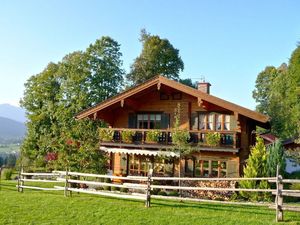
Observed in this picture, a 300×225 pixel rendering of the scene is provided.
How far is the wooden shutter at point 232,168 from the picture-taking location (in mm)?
22484

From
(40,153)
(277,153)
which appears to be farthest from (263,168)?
(40,153)

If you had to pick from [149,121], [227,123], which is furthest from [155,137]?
[227,123]

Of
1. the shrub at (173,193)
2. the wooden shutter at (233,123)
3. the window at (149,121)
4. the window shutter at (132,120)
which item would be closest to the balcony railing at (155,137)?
the wooden shutter at (233,123)

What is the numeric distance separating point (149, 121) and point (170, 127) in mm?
1670

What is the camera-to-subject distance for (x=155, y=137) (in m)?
23.5

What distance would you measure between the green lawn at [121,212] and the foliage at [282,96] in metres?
16.2

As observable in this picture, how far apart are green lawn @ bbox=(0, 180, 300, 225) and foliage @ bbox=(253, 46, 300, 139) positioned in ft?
53.2

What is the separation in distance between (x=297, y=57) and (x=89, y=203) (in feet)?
107

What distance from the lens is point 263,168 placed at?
65.8 feet

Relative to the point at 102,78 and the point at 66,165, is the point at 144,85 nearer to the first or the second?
the point at 66,165

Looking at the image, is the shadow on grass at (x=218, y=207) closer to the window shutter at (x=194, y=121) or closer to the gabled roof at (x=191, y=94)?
the gabled roof at (x=191, y=94)

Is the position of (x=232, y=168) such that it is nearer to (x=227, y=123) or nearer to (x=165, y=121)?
(x=227, y=123)

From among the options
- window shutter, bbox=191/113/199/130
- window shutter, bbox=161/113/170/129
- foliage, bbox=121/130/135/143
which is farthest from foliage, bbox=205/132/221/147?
foliage, bbox=121/130/135/143

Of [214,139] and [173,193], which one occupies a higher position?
[214,139]
